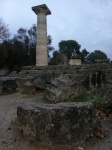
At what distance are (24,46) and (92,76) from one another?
33851 mm

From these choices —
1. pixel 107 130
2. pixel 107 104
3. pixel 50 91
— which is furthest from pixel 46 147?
pixel 50 91

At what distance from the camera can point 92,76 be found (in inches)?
358

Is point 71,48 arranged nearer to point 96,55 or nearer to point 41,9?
point 96,55

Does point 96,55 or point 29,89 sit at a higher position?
point 96,55

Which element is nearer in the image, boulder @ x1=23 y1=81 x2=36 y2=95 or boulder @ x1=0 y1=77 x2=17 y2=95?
boulder @ x1=23 y1=81 x2=36 y2=95

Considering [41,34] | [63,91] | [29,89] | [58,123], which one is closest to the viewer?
[58,123]

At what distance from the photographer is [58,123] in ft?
14.1

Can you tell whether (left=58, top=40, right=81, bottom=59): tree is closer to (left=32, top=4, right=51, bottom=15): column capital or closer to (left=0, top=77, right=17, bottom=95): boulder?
(left=32, top=4, right=51, bottom=15): column capital

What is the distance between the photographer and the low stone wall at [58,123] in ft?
14.0

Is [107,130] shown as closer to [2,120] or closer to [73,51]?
[2,120]

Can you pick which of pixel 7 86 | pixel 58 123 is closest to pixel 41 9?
pixel 7 86

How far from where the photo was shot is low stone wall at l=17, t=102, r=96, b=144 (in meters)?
4.25

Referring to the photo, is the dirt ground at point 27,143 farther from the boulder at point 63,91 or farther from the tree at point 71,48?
the tree at point 71,48

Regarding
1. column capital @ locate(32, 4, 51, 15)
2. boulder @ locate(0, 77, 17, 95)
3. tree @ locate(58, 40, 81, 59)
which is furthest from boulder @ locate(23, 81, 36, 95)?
tree @ locate(58, 40, 81, 59)
